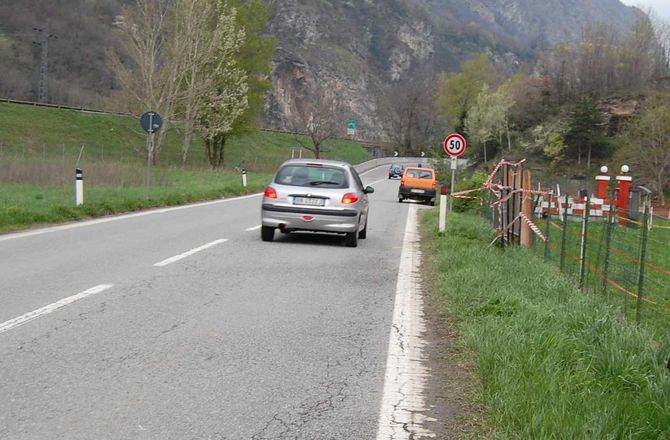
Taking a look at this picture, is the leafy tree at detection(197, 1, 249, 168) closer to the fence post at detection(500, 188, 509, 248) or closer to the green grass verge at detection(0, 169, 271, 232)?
the green grass verge at detection(0, 169, 271, 232)

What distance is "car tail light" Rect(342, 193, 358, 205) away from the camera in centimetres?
1295

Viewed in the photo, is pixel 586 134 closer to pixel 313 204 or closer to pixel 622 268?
pixel 313 204

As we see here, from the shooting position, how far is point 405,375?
5.19 meters

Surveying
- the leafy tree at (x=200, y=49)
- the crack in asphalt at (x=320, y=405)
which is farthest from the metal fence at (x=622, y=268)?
the leafy tree at (x=200, y=49)

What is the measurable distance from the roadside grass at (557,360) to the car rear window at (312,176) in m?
4.85

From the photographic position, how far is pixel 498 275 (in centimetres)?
896

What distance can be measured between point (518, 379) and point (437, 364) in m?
0.93

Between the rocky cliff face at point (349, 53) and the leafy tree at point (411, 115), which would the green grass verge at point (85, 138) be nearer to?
the leafy tree at point (411, 115)

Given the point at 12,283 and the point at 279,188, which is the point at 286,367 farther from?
the point at 279,188

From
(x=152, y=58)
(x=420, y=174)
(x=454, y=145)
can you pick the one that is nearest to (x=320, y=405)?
(x=454, y=145)

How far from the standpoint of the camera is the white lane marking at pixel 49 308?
6072mm

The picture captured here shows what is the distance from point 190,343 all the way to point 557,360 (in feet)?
9.19

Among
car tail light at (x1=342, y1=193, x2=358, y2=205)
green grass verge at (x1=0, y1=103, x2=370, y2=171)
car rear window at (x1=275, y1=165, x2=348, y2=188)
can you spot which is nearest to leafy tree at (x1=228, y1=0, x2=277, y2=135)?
green grass verge at (x1=0, y1=103, x2=370, y2=171)

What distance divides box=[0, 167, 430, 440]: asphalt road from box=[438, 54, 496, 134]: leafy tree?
110 metres
